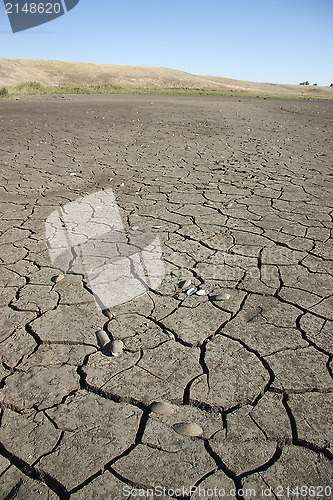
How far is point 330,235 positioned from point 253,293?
132 centimetres

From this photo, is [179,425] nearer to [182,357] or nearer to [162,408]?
[162,408]

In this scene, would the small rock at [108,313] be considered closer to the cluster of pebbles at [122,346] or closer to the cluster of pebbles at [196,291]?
the cluster of pebbles at [122,346]

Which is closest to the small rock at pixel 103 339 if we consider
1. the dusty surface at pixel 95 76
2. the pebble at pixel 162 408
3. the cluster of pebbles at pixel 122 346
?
the cluster of pebbles at pixel 122 346

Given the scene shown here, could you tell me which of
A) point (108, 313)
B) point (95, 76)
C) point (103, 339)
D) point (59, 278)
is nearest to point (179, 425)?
point (103, 339)

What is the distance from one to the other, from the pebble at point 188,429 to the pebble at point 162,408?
76 millimetres

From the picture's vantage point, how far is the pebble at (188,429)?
1.46 meters

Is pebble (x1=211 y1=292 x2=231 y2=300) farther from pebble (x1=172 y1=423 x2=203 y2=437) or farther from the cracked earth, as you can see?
pebble (x1=172 y1=423 x2=203 y2=437)

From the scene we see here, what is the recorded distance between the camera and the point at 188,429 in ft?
4.87

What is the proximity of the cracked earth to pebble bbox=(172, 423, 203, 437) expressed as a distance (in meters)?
0.02

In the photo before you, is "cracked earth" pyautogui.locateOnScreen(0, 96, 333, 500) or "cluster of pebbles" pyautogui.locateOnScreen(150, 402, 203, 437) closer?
"cracked earth" pyautogui.locateOnScreen(0, 96, 333, 500)

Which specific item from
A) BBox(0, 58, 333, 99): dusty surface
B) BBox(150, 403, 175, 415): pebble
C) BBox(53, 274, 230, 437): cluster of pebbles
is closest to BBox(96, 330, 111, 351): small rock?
BBox(53, 274, 230, 437): cluster of pebbles

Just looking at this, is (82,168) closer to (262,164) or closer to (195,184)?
(195,184)

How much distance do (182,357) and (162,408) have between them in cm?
35

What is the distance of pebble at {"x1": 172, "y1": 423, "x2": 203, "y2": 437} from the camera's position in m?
1.46
